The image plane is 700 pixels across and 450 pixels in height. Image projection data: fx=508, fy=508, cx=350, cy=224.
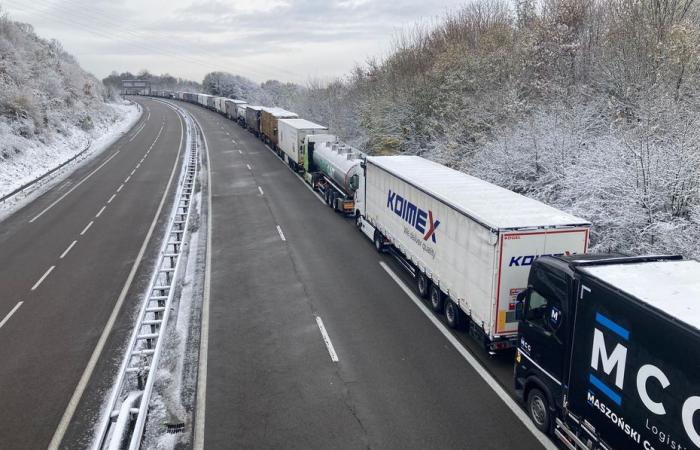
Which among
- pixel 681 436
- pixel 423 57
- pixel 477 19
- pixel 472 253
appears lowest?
pixel 681 436

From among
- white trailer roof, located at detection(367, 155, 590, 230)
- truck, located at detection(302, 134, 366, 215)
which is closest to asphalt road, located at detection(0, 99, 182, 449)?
truck, located at detection(302, 134, 366, 215)

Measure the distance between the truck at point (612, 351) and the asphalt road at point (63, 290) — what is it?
9.05m

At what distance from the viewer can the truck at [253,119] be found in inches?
2283

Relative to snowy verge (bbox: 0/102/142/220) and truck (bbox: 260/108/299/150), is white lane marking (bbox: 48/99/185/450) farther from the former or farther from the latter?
truck (bbox: 260/108/299/150)

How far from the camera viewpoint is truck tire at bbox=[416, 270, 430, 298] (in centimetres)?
1600

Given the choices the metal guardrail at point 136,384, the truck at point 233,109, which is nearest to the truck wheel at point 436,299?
the metal guardrail at point 136,384

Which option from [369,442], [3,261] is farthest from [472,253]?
[3,261]

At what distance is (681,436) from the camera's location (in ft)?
21.7

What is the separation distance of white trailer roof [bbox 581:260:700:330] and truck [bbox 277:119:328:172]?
28.5m

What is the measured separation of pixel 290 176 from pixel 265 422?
93.7 feet

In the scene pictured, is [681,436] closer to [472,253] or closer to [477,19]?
[472,253]

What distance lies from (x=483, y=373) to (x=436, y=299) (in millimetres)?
3390

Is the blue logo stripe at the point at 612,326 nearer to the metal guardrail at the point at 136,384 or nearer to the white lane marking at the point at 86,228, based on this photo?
the metal guardrail at the point at 136,384

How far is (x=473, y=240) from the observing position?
12.4m
